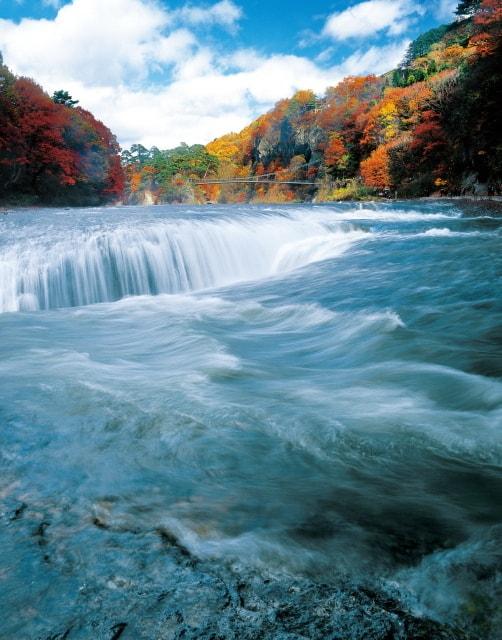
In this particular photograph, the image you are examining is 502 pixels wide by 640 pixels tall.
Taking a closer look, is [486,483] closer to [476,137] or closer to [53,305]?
[53,305]

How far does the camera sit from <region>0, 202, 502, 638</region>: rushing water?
1818 mm

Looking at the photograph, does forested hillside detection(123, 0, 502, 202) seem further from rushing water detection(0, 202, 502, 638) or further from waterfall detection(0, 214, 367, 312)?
rushing water detection(0, 202, 502, 638)

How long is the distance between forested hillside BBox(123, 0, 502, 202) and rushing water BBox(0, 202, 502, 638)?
653 inches

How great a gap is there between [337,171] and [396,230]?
30.1m

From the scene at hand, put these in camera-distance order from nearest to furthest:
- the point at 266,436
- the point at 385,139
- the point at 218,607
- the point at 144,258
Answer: the point at 218,607
the point at 266,436
the point at 144,258
the point at 385,139

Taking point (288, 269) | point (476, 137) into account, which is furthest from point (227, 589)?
point (476, 137)

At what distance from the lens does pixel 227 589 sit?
1.67m

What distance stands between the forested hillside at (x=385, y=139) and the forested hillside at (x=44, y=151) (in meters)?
18.8

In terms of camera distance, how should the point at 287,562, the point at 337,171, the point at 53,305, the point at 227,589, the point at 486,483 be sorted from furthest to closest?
the point at 337,171 < the point at 53,305 < the point at 486,483 < the point at 287,562 < the point at 227,589

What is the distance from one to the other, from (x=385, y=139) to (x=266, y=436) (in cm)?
3466

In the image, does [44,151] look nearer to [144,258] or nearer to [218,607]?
[144,258]

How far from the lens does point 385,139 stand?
111 ft

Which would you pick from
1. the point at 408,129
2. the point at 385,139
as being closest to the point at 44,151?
the point at 385,139

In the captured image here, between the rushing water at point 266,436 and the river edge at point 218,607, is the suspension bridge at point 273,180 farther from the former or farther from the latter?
the river edge at point 218,607
